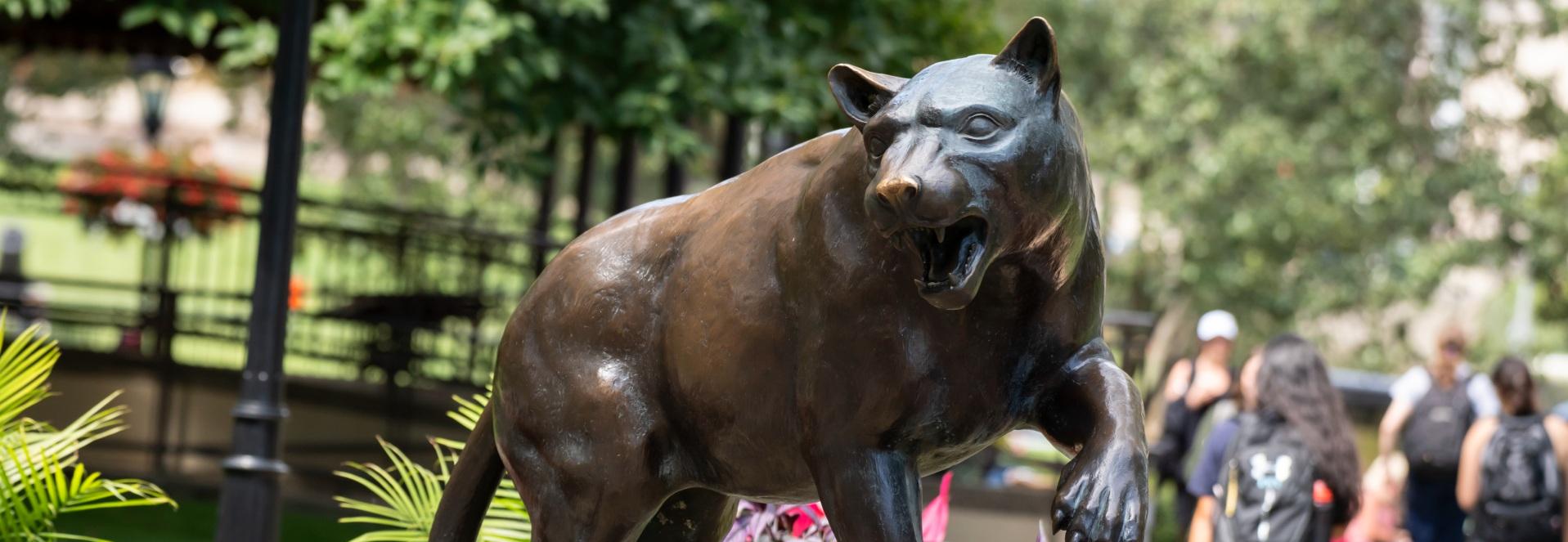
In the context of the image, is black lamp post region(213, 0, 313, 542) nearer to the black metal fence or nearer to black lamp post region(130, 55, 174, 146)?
the black metal fence

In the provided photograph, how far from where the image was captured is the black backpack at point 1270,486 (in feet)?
21.3

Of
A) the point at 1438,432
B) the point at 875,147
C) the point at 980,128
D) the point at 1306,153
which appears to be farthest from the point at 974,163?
the point at 1306,153

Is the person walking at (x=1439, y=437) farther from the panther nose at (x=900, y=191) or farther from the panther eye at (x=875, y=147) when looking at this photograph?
the panther nose at (x=900, y=191)

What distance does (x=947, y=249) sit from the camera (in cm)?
208

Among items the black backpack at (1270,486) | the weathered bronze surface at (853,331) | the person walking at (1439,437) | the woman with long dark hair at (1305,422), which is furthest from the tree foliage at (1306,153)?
the weathered bronze surface at (853,331)

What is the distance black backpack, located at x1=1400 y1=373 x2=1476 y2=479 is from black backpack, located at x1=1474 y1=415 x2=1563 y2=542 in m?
0.71

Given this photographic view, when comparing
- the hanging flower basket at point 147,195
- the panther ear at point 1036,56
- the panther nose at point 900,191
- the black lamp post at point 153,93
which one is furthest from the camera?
the black lamp post at point 153,93

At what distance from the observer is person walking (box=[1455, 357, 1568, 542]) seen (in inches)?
325

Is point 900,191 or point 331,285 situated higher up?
point 900,191

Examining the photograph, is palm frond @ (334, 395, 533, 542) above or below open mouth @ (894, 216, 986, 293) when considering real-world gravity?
below

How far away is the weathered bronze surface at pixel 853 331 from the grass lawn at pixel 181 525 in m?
5.05

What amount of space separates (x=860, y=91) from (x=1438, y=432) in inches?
307

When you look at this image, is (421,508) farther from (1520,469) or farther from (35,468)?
(1520,469)

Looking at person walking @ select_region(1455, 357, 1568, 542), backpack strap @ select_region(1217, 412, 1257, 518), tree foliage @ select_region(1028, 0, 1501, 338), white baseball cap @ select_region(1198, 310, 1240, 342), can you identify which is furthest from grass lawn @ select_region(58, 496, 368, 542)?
A: tree foliage @ select_region(1028, 0, 1501, 338)
